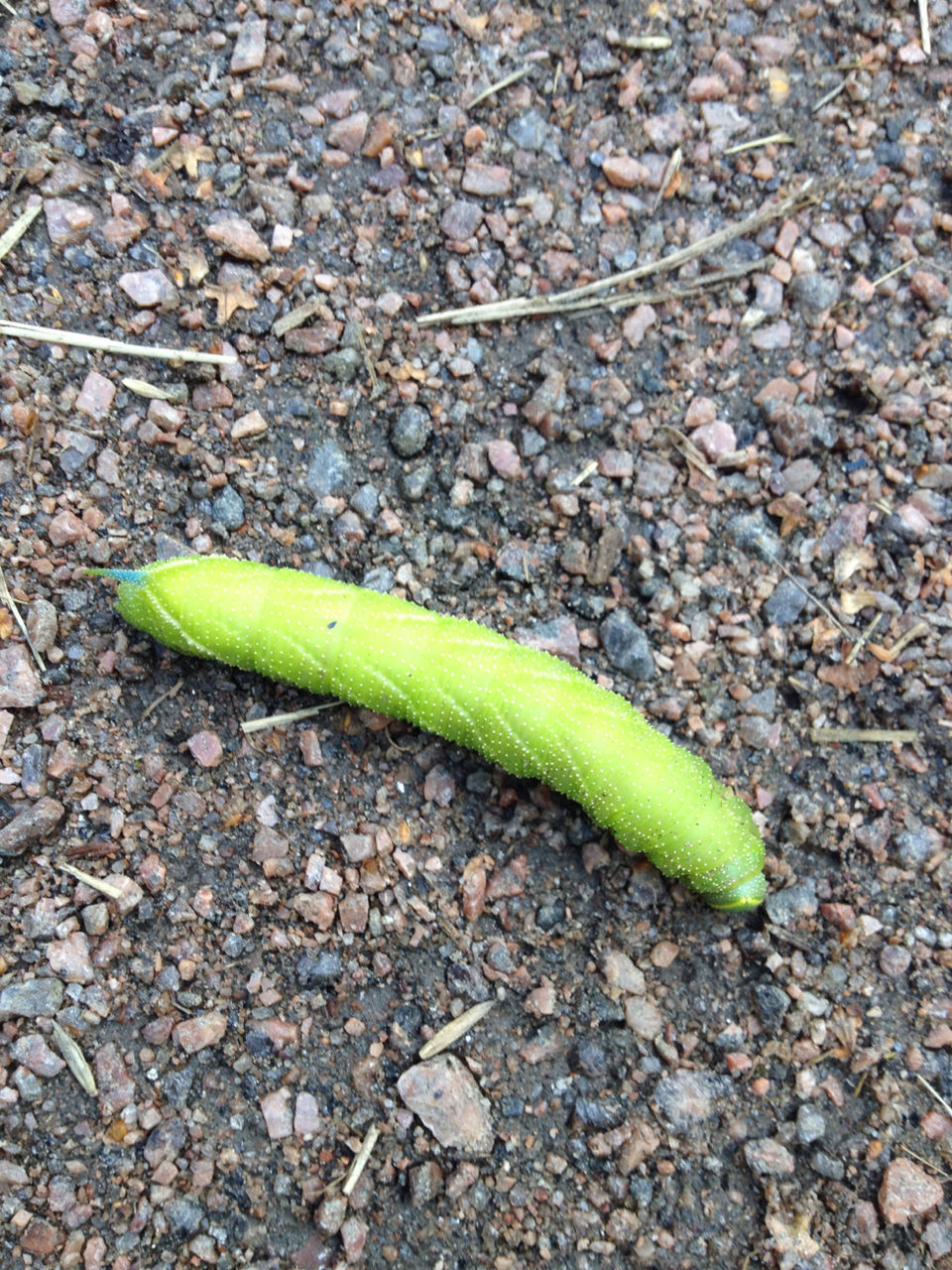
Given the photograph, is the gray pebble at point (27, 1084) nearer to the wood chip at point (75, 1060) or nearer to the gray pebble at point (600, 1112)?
the wood chip at point (75, 1060)

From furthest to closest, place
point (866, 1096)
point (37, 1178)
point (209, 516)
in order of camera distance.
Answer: point (209, 516) → point (866, 1096) → point (37, 1178)

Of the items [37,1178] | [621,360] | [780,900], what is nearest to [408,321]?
[621,360]

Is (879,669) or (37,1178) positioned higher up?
(879,669)

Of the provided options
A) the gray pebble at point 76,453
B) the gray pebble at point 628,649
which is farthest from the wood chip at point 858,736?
the gray pebble at point 76,453

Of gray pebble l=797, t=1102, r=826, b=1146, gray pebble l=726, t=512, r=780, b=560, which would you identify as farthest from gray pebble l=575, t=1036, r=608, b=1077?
gray pebble l=726, t=512, r=780, b=560

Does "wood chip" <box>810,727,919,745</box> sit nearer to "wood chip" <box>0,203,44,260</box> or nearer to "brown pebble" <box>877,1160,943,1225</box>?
"brown pebble" <box>877,1160,943,1225</box>

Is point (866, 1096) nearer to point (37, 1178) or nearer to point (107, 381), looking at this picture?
point (37, 1178)
